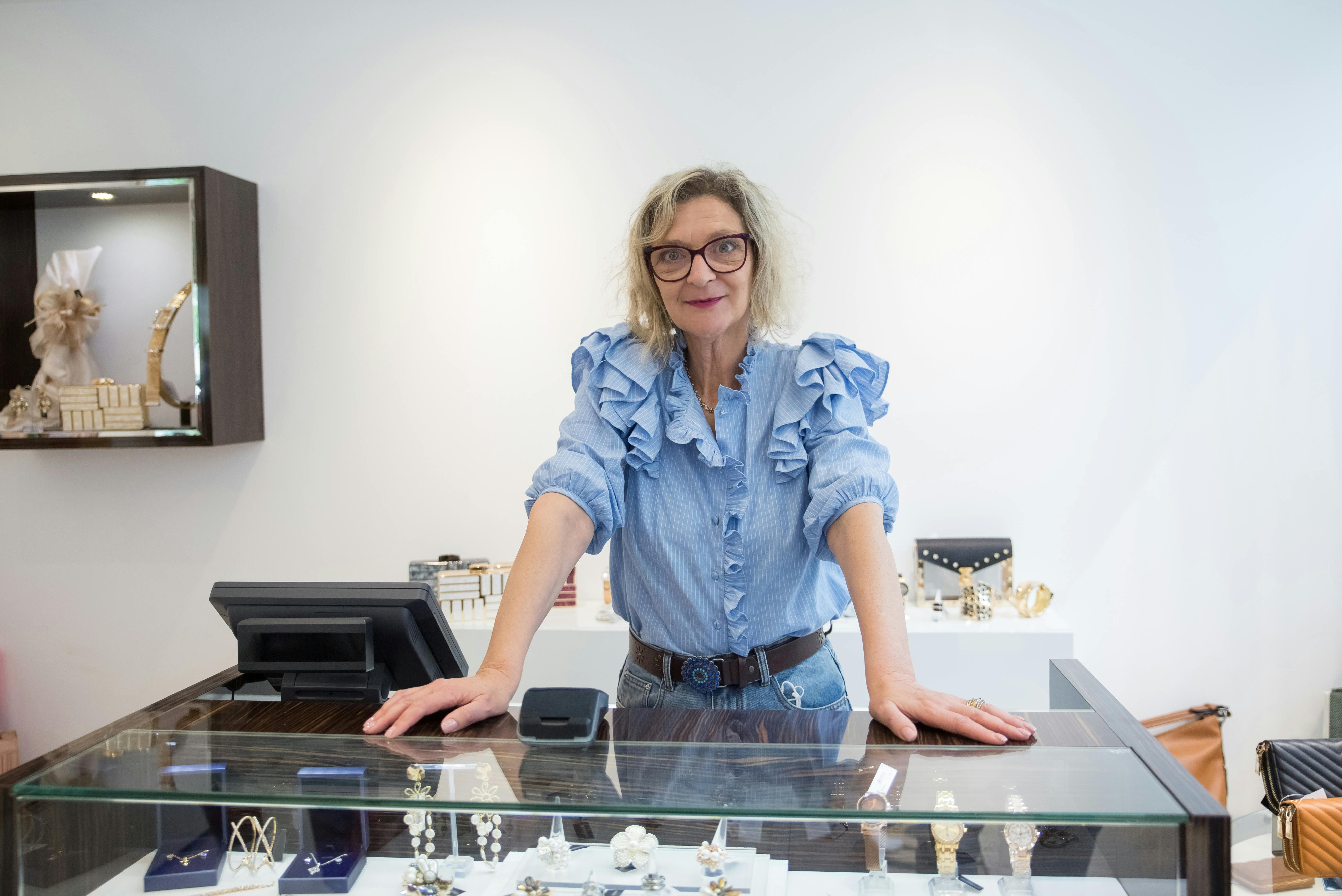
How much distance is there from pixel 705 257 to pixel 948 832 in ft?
3.32

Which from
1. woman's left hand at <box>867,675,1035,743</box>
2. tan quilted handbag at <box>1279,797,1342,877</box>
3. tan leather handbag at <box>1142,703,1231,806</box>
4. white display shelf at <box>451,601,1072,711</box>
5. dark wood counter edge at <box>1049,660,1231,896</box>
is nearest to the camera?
dark wood counter edge at <box>1049,660,1231,896</box>

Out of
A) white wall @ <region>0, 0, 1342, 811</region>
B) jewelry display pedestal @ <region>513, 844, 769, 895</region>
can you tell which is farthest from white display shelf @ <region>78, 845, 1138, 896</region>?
white wall @ <region>0, 0, 1342, 811</region>

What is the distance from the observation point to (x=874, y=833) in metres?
0.97

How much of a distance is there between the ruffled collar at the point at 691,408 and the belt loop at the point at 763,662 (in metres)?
0.33

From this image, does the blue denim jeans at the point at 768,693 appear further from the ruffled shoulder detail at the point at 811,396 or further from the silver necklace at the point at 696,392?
the silver necklace at the point at 696,392

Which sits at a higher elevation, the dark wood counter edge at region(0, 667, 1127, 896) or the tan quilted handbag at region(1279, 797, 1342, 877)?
the dark wood counter edge at region(0, 667, 1127, 896)

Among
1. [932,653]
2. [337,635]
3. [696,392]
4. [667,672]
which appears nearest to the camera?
[337,635]

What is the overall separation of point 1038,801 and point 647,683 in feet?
2.86

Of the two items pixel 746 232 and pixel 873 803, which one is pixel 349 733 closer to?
pixel 873 803

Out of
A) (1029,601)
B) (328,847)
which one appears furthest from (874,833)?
(1029,601)

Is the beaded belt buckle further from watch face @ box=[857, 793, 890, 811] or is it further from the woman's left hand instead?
watch face @ box=[857, 793, 890, 811]

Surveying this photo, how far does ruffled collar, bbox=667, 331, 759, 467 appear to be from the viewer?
162 cm

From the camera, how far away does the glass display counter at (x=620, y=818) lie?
36.6 inches

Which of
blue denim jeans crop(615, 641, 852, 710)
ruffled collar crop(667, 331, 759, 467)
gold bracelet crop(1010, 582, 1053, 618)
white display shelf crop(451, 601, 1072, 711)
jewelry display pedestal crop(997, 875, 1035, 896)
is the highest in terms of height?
ruffled collar crop(667, 331, 759, 467)
